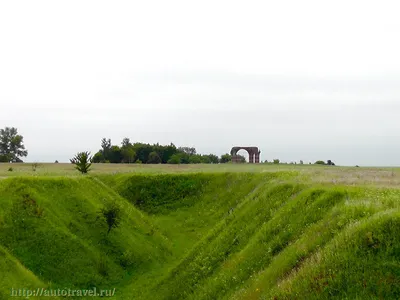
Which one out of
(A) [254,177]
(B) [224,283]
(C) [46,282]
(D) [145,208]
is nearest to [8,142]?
(D) [145,208]

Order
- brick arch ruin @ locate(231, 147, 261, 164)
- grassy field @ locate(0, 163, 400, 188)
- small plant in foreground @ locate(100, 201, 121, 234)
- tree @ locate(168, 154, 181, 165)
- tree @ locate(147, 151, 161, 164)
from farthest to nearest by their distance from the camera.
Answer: tree @ locate(147, 151, 161, 164)
tree @ locate(168, 154, 181, 165)
brick arch ruin @ locate(231, 147, 261, 164)
small plant in foreground @ locate(100, 201, 121, 234)
grassy field @ locate(0, 163, 400, 188)

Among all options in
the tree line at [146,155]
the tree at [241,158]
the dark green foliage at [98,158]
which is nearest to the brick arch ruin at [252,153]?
the tree at [241,158]

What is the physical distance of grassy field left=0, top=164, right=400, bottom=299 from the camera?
424 inches

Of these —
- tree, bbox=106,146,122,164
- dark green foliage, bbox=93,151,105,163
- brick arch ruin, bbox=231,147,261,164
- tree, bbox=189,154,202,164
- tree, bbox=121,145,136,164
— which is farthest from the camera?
tree, bbox=189,154,202,164

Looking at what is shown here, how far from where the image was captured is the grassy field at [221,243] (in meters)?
10.8

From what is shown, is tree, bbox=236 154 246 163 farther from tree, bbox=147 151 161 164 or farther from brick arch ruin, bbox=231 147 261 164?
tree, bbox=147 151 161 164

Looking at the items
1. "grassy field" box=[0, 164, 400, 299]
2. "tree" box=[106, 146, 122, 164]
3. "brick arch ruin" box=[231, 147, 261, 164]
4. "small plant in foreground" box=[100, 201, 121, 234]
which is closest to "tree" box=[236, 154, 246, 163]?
"brick arch ruin" box=[231, 147, 261, 164]

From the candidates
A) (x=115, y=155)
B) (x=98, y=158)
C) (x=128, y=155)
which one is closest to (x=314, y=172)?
(x=128, y=155)

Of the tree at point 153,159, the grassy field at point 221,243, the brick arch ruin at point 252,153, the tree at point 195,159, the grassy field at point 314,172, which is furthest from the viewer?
the tree at point 195,159

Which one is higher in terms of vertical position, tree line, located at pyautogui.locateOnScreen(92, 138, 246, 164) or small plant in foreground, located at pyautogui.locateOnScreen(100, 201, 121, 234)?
tree line, located at pyautogui.locateOnScreen(92, 138, 246, 164)

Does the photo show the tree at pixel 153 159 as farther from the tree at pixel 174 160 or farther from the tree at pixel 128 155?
the tree at pixel 128 155

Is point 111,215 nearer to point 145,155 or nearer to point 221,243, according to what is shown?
point 221,243

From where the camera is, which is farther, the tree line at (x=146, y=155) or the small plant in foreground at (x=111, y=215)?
the tree line at (x=146, y=155)

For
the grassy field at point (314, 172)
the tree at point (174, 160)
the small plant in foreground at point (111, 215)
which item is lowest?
the small plant in foreground at point (111, 215)
